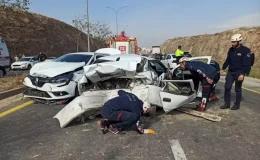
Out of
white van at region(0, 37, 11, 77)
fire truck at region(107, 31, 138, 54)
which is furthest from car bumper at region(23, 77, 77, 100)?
fire truck at region(107, 31, 138, 54)

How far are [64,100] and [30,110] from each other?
1011 millimetres

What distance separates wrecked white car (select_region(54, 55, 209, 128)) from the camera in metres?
6.36

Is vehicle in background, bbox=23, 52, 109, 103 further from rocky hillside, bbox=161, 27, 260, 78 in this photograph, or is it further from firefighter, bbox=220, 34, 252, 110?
rocky hillside, bbox=161, 27, 260, 78

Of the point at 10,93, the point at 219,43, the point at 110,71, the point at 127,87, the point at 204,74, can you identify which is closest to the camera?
the point at 110,71

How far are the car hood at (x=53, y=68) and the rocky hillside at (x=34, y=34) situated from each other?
36.8m

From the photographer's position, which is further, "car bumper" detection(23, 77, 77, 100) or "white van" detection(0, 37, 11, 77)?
"white van" detection(0, 37, 11, 77)

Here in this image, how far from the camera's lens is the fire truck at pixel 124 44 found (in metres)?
22.1

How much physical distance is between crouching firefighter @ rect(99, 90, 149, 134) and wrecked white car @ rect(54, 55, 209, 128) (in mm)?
734

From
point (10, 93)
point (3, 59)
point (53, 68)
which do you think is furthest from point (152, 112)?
point (3, 59)

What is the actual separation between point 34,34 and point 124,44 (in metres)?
33.3

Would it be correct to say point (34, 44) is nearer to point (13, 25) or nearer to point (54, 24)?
point (13, 25)

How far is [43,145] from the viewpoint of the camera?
4.87m

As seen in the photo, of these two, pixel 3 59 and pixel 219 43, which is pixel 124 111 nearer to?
pixel 3 59

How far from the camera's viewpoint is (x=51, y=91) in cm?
798
